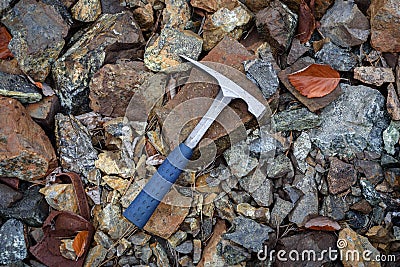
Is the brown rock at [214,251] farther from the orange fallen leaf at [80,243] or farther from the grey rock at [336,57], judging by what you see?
the grey rock at [336,57]

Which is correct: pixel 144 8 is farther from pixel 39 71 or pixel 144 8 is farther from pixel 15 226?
pixel 15 226

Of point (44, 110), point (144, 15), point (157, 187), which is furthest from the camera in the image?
point (144, 15)

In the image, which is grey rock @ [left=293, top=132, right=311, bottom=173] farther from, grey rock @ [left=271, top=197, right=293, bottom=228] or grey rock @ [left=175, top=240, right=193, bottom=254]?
grey rock @ [left=175, top=240, right=193, bottom=254]

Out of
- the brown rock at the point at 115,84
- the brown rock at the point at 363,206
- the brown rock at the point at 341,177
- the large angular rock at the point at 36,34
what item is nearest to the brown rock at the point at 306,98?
the brown rock at the point at 341,177

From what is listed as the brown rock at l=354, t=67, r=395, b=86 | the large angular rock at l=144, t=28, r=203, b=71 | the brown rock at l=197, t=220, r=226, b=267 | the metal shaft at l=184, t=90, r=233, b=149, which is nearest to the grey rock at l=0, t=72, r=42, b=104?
the large angular rock at l=144, t=28, r=203, b=71

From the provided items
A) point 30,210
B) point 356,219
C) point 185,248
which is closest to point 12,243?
point 30,210

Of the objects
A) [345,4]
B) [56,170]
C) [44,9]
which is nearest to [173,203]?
[56,170]

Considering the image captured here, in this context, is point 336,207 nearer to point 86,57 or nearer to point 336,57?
point 336,57
